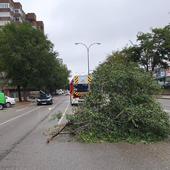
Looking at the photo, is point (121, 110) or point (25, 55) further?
point (25, 55)

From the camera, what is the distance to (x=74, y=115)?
1552cm

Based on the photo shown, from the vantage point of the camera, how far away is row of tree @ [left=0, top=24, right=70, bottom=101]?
67062 mm

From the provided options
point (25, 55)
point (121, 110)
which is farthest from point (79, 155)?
point (25, 55)

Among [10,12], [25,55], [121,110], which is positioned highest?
[10,12]

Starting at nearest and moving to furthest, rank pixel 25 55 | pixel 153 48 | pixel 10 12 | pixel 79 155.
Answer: pixel 79 155, pixel 25 55, pixel 153 48, pixel 10 12

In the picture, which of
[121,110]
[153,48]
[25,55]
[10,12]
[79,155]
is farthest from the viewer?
[10,12]

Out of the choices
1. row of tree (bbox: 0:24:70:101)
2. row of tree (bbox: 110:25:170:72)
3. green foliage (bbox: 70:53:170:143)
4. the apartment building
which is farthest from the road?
the apartment building

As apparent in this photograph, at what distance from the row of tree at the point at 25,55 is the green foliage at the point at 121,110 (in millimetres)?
50827

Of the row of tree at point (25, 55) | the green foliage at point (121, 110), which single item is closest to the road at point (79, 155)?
the green foliage at point (121, 110)

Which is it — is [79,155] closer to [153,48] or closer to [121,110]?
[121,110]

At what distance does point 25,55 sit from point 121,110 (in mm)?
54076

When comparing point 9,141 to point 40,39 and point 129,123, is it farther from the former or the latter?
point 40,39

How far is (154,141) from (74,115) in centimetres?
332

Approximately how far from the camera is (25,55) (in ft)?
221
